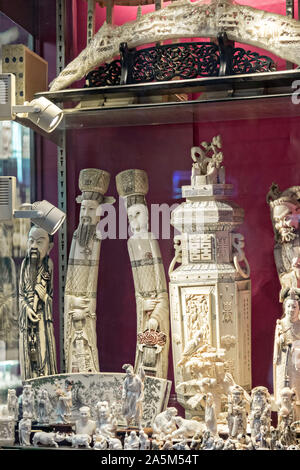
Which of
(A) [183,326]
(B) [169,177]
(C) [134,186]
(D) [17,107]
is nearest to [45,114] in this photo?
(D) [17,107]

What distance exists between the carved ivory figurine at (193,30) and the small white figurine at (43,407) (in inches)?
56.5

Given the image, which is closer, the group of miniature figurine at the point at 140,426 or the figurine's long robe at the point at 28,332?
the group of miniature figurine at the point at 140,426

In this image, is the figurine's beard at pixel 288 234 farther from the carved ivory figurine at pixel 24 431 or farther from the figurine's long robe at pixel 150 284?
the carved ivory figurine at pixel 24 431

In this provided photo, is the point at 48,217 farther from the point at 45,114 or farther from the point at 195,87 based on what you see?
the point at 195,87

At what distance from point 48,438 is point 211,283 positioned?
1.00 m

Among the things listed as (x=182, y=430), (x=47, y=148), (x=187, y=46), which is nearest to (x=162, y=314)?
(x=182, y=430)

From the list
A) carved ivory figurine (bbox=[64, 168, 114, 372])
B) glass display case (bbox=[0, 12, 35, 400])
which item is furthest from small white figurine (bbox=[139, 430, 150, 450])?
glass display case (bbox=[0, 12, 35, 400])

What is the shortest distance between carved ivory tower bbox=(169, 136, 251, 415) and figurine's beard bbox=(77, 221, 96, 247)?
0.42 meters

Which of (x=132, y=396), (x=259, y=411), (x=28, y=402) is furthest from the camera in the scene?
(x=28, y=402)

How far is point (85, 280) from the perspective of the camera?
14.9 ft

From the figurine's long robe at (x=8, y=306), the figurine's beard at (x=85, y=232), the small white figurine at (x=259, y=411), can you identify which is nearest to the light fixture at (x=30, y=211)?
the figurine's beard at (x=85, y=232)

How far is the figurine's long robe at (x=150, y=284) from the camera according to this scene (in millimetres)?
4402

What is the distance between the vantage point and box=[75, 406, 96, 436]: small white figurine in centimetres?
425

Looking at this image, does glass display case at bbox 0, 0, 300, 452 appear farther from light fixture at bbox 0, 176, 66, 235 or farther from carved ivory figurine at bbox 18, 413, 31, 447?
carved ivory figurine at bbox 18, 413, 31, 447
